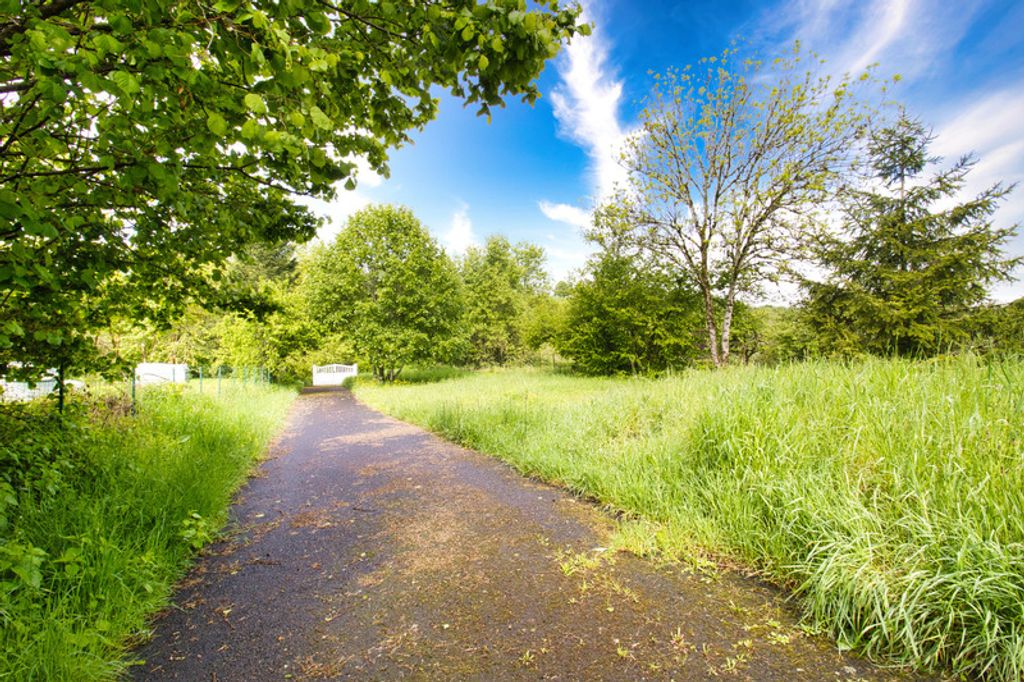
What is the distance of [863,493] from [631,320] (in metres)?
15.9

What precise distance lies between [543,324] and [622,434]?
55.5 ft

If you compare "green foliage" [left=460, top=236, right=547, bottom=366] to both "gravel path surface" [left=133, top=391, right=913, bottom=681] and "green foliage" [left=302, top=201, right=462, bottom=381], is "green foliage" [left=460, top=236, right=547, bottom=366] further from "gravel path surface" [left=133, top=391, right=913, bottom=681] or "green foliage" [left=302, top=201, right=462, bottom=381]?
"gravel path surface" [left=133, top=391, right=913, bottom=681]

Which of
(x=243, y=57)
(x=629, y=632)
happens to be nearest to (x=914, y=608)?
(x=629, y=632)

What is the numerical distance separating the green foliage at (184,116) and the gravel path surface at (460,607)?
216 cm

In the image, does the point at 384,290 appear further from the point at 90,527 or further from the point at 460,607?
the point at 460,607

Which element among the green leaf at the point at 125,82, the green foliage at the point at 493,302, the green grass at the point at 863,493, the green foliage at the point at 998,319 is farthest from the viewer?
the green foliage at the point at 493,302

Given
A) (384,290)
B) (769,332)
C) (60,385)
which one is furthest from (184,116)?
(769,332)

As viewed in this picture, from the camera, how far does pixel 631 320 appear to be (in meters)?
18.4

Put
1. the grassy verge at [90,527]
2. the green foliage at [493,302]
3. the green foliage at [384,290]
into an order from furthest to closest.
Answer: the green foliage at [493,302] → the green foliage at [384,290] → the grassy verge at [90,527]

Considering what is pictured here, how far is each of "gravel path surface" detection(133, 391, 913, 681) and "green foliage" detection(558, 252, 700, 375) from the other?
49.2 feet

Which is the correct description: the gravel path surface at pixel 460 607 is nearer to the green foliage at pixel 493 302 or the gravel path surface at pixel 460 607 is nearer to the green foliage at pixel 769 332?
the green foliage at pixel 769 332

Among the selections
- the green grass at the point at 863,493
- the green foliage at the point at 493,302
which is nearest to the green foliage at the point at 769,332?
the green grass at the point at 863,493

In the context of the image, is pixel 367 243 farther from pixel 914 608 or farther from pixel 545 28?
pixel 914 608

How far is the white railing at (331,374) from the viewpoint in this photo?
2836 centimetres
